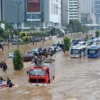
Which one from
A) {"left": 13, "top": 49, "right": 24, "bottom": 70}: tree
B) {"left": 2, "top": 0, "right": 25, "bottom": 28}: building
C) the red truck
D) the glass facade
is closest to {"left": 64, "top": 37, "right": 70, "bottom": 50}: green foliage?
{"left": 13, "top": 49, "right": 24, "bottom": 70}: tree

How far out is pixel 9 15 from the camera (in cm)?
11906

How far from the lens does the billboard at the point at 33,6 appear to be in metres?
113

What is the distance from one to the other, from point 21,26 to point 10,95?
311 ft

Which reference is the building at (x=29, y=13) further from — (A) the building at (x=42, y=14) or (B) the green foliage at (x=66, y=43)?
(B) the green foliage at (x=66, y=43)

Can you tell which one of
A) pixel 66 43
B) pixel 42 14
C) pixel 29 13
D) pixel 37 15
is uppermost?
pixel 29 13

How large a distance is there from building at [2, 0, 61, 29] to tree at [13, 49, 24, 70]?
261 ft

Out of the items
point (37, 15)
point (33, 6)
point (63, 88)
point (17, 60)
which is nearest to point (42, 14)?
point (37, 15)

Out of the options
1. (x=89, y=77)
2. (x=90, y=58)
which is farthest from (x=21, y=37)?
(x=89, y=77)

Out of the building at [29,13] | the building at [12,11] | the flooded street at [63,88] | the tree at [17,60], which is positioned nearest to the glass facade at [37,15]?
the building at [29,13]

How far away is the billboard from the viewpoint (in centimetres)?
11319

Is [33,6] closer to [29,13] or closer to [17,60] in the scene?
[29,13]

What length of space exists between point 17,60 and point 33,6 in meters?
81.3

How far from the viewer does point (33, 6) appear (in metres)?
114

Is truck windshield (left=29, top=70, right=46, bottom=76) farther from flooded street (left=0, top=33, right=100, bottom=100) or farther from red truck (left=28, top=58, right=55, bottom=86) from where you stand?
flooded street (left=0, top=33, right=100, bottom=100)
